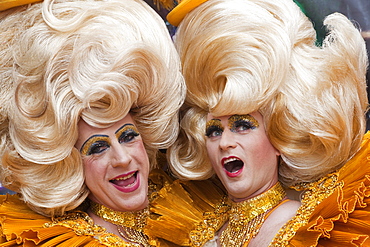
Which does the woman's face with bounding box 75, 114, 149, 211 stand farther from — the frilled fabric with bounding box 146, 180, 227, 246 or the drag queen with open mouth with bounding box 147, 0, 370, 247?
the drag queen with open mouth with bounding box 147, 0, 370, 247

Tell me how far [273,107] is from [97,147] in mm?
898

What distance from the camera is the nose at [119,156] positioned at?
113 inches

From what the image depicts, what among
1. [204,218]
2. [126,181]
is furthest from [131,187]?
[204,218]

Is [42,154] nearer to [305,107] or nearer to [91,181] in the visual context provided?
[91,181]

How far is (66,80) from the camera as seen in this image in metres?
2.79

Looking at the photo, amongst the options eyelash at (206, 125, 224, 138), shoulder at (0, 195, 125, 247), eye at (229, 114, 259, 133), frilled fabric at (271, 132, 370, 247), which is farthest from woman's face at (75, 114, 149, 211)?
frilled fabric at (271, 132, 370, 247)

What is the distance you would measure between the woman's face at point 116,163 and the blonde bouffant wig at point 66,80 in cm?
5

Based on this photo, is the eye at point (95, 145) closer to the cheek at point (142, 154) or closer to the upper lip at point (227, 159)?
the cheek at point (142, 154)

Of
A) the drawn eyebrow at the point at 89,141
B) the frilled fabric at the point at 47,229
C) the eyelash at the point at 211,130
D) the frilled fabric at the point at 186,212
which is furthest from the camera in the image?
the frilled fabric at the point at 186,212

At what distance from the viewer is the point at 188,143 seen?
127 inches

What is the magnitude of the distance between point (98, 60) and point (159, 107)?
425 mm

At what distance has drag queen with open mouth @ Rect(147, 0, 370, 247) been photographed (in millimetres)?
2799

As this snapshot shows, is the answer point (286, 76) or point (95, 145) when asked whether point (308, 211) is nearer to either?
point (286, 76)

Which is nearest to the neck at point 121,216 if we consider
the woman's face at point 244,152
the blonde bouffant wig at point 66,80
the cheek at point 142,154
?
the blonde bouffant wig at point 66,80
